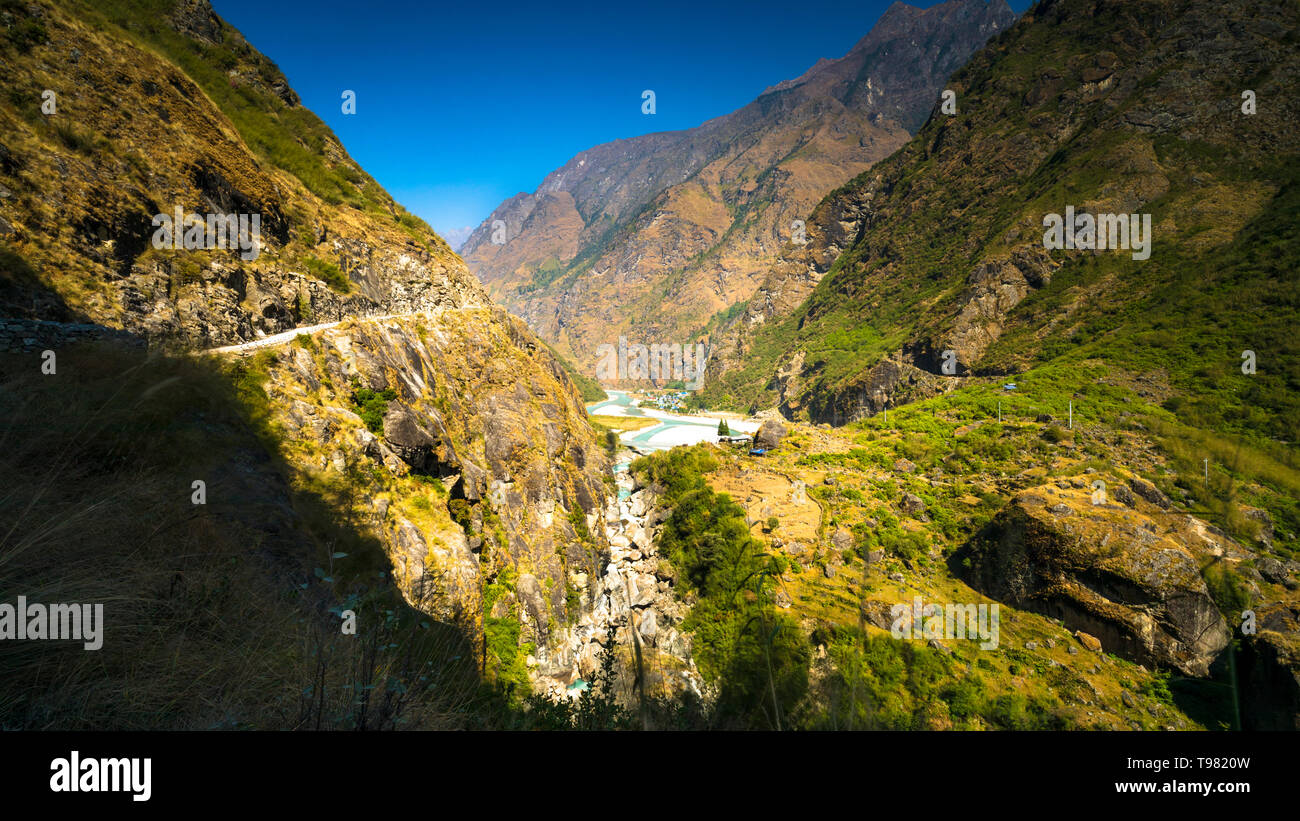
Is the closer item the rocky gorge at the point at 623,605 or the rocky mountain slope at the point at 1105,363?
the rocky mountain slope at the point at 1105,363

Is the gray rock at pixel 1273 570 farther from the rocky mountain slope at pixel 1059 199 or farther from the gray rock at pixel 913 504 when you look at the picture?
the rocky mountain slope at pixel 1059 199

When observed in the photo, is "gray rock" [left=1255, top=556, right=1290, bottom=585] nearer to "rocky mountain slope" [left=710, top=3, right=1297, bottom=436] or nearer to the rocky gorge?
"rocky mountain slope" [left=710, top=3, right=1297, bottom=436]

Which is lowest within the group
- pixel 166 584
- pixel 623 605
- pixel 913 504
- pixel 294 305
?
pixel 623 605

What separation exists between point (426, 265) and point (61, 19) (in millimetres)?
13066

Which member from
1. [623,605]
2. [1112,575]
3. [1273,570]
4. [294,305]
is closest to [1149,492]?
[1273,570]

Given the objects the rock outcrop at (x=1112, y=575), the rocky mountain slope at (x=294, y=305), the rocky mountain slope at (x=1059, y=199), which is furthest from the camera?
the rocky mountain slope at (x=1059, y=199)

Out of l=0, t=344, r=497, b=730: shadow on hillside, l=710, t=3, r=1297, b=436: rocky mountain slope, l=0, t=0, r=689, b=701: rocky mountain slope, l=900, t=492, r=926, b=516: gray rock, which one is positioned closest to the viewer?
l=0, t=344, r=497, b=730: shadow on hillside

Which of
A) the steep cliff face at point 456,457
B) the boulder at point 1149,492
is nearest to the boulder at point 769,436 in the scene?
the steep cliff face at point 456,457

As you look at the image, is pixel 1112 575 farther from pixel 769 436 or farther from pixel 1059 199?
pixel 1059 199

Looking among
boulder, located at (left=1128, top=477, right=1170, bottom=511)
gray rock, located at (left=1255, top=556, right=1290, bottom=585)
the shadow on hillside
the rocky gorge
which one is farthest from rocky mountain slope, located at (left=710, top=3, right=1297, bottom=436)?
the shadow on hillside

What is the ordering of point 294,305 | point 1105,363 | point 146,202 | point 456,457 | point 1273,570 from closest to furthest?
point 146,202 < point 1273,570 < point 294,305 < point 456,457 < point 1105,363

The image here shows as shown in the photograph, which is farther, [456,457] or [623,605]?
[623,605]

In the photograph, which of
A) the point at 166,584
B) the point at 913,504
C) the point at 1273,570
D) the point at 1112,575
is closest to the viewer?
the point at 166,584

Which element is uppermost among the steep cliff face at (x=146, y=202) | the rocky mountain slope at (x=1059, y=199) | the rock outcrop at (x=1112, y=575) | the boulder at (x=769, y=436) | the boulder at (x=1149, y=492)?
the rocky mountain slope at (x=1059, y=199)
